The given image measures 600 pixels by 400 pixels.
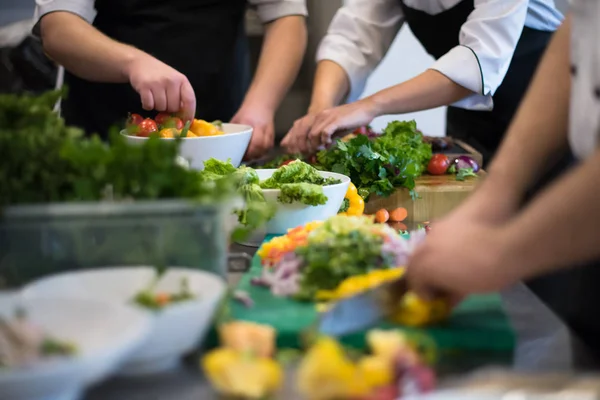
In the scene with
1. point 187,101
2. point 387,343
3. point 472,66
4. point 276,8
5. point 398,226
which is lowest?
point 398,226

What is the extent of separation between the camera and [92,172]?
926 millimetres

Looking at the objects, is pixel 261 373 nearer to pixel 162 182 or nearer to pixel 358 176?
pixel 162 182

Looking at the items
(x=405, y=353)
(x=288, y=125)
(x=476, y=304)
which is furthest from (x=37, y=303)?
(x=288, y=125)

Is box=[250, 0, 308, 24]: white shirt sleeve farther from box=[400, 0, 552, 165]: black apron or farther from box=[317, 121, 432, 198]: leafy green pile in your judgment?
box=[317, 121, 432, 198]: leafy green pile

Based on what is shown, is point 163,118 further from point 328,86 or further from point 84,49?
point 328,86

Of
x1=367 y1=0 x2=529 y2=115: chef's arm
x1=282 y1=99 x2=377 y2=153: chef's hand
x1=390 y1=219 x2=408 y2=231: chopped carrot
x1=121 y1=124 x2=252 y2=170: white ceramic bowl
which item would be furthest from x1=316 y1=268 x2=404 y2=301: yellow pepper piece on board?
x1=367 y1=0 x2=529 y2=115: chef's arm

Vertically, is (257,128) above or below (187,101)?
below

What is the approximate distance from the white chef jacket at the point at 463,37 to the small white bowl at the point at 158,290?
130cm

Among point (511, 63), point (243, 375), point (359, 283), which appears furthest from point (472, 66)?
point (243, 375)

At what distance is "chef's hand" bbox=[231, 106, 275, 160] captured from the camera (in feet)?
6.96

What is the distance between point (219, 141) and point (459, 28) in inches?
34.2

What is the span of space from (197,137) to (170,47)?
0.72 m

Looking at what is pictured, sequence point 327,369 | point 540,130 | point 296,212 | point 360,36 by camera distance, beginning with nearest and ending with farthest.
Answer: point 327,369 → point 540,130 → point 296,212 → point 360,36

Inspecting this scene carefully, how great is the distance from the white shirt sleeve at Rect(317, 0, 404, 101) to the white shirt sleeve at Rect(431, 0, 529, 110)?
1.43 ft
